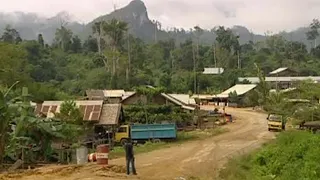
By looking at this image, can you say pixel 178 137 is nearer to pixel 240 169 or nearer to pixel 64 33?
pixel 240 169

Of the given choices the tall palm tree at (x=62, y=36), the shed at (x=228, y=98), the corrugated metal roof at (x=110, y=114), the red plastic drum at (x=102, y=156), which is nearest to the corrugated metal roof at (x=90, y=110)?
the corrugated metal roof at (x=110, y=114)

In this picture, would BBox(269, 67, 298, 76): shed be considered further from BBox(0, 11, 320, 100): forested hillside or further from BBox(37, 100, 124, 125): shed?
BBox(37, 100, 124, 125): shed

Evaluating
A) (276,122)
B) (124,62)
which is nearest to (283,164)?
(276,122)

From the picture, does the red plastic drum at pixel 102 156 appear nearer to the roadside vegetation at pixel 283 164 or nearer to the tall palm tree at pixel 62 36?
the roadside vegetation at pixel 283 164

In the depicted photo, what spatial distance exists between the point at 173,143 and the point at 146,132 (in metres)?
2.00

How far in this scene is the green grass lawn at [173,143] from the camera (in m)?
30.3

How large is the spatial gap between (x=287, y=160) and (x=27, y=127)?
473 inches

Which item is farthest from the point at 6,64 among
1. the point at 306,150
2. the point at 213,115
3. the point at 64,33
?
the point at 64,33

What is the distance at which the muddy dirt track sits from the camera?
62.3ft

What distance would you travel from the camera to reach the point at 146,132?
35.7 m

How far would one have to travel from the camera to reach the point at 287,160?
20.7m

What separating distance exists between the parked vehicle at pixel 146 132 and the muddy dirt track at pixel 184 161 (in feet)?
5.60

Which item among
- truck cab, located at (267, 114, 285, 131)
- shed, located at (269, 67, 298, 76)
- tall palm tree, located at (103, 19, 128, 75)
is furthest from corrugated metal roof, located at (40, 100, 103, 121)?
shed, located at (269, 67, 298, 76)

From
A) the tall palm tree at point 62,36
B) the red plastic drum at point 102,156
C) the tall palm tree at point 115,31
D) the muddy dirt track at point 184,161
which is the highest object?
the tall palm tree at point 62,36
